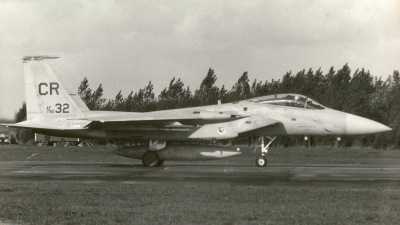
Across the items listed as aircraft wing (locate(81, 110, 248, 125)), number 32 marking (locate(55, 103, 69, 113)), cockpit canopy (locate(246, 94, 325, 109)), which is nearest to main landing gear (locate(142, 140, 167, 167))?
aircraft wing (locate(81, 110, 248, 125))

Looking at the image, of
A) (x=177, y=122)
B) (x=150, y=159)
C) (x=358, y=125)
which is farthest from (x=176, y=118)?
(x=358, y=125)

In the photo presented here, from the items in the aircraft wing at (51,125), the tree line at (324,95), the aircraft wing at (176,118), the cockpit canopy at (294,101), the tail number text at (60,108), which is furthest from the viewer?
the tree line at (324,95)

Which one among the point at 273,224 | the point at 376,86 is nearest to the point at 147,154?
the point at 273,224

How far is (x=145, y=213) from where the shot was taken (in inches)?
337

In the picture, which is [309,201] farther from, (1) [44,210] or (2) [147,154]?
(2) [147,154]

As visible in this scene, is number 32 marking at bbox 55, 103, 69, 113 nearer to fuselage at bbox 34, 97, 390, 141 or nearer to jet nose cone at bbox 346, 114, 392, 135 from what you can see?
fuselage at bbox 34, 97, 390, 141

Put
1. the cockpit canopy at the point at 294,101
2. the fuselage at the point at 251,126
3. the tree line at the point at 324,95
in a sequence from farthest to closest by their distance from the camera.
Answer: the tree line at the point at 324,95
the cockpit canopy at the point at 294,101
the fuselage at the point at 251,126

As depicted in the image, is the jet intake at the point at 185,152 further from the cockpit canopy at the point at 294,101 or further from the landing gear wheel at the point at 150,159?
the cockpit canopy at the point at 294,101

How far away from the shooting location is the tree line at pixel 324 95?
43375mm

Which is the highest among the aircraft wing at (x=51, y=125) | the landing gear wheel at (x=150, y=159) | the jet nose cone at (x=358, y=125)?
the aircraft wing at (x=51, y=125)

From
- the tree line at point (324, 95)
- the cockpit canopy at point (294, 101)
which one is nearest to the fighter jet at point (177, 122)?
the cockpit canopy at point (294, 101)

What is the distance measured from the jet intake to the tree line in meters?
15.0

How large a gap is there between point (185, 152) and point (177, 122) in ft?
4.06

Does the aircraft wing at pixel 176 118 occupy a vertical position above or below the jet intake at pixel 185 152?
above
